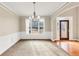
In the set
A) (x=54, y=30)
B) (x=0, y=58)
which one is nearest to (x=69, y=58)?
(x=0, y=58)

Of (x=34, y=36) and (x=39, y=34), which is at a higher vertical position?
(x=39, y=34)

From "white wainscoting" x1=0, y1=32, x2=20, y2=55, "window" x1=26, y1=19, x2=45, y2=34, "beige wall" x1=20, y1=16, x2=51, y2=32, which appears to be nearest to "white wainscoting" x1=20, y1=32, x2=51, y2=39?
"window" x1=26, y1=19, x2=45, y2=34

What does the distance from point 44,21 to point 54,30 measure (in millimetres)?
1620

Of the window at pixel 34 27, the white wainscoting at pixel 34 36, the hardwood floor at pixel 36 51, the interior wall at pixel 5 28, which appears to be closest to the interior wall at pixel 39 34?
the white wainscoting at pixel 34 36

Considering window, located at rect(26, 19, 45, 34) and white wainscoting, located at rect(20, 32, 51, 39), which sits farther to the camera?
window, located at rect(26, 19, 45, 34)

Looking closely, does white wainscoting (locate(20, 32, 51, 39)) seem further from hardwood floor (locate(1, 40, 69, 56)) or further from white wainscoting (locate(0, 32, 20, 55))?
hardwood floor (locate(1, 40, 69, 56))

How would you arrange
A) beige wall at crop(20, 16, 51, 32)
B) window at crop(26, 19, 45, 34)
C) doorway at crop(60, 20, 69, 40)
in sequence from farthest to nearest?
window at crop(26, 19, 45, 34)
doorway at crop(60, 20, 69, 40)
beige wall at crop(20, 16, 51, 32)

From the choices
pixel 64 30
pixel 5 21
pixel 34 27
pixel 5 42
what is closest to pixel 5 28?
pixel 5 21

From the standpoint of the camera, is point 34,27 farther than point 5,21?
Yes

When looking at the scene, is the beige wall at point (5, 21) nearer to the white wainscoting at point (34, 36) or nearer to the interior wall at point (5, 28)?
the interior wall at point (5, 28)

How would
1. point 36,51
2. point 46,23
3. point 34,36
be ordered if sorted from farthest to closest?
1. point 34,36
2. point 46,23
3. point 36,51

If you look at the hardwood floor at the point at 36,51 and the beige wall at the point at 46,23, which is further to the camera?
the beige wall at the point at 46,23

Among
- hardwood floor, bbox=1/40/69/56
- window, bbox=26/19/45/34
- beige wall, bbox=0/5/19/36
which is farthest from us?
window, bbox=26/19/45/34

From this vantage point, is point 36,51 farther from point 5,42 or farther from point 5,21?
point 5,21
